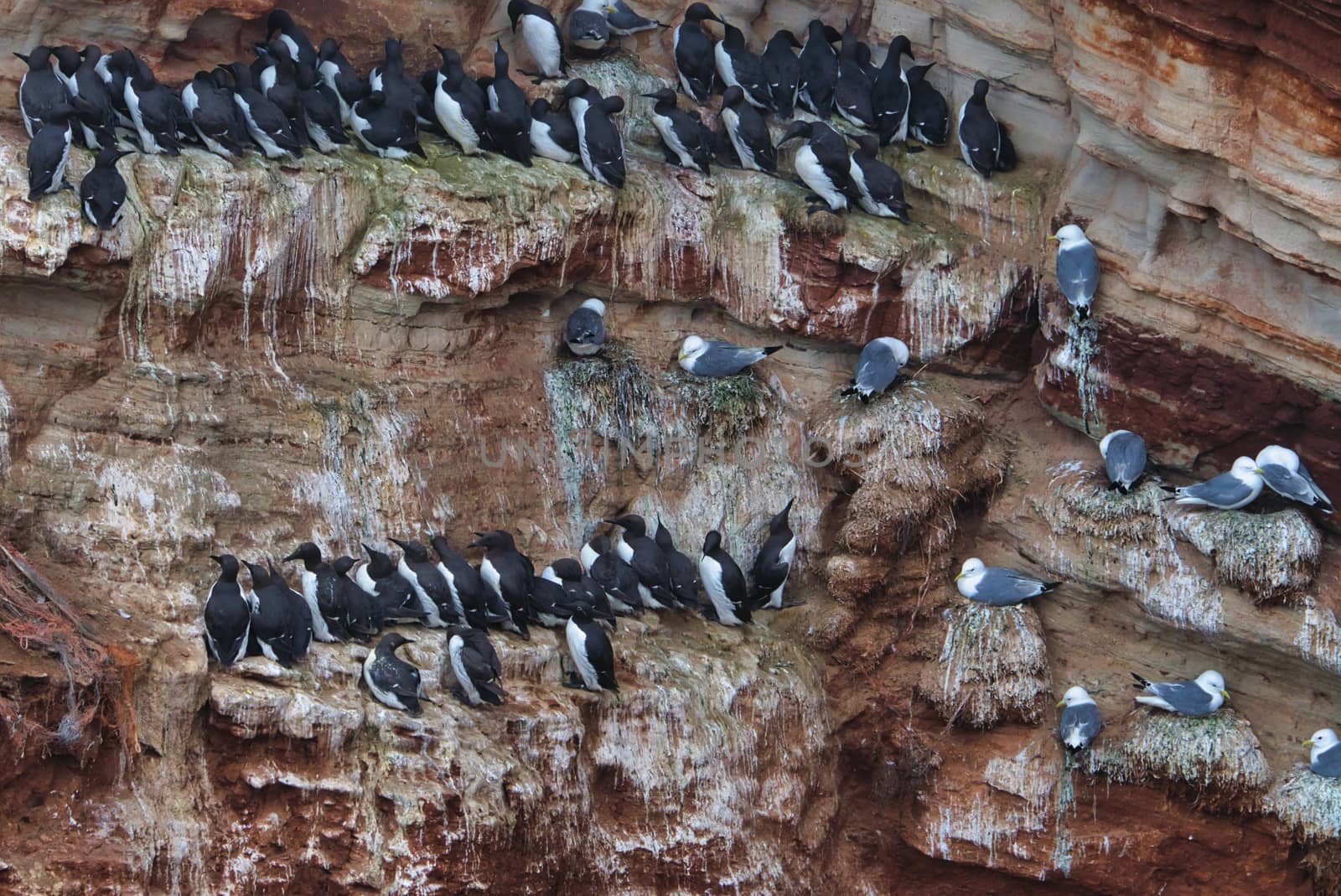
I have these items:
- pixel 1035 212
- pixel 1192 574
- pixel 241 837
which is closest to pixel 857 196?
pixel 1035 212

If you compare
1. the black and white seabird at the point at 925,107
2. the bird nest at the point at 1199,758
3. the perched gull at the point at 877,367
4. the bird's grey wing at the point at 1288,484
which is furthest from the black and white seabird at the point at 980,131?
the bird nest at the point at 1199,758

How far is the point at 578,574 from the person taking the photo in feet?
46.0

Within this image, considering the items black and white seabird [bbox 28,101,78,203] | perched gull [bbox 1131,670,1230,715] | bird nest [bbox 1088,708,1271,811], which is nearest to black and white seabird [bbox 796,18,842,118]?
perched gull [bbox 1131,670,1230,715]

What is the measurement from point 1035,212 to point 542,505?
4202 mm

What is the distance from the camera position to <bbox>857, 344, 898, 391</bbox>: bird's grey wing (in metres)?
15.1

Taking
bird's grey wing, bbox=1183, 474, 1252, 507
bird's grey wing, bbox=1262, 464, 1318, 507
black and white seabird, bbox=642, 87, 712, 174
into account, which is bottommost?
bird's grey wing, bbox=1183, 474, 1252, 507

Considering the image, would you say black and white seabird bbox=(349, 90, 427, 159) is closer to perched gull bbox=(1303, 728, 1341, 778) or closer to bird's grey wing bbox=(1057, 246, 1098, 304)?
bird's grey wing bbox=(1057, 246, 1098, 304)

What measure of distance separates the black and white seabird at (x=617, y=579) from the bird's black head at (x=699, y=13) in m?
4.29

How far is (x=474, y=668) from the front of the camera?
12875 mm

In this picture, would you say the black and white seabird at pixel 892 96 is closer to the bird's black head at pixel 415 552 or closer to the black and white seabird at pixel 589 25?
the black and white seabird at pixel 589 25

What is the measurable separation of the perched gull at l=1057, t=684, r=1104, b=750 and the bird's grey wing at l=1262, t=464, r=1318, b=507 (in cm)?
189

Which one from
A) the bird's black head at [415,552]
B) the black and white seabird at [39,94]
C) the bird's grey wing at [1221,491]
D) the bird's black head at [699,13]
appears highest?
the black and white seabird at [39,94]

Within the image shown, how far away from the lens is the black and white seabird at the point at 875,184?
15438mm

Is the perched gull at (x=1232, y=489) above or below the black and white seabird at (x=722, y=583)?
above
